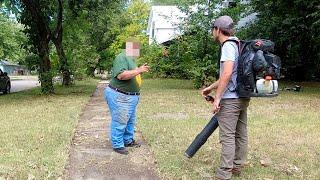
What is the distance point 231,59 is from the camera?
182 inches

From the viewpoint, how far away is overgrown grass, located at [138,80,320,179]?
17.6 feet

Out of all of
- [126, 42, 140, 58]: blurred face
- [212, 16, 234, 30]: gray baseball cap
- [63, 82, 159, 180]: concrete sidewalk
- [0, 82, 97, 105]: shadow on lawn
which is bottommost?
[0, 82, 97, 105]: shadow on lawn

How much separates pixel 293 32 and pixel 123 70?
1824 cm

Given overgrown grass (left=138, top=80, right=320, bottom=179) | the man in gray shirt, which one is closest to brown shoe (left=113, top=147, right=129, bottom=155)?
overgrown grass (left=138, top=80, right=320, bottom=179)

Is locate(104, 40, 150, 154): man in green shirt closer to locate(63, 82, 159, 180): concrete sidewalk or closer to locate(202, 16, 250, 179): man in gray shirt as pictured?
locate(63, 82, 159, 180): concrete sidewalk

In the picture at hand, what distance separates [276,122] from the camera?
356 inches

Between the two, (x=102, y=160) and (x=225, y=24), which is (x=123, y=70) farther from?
(x=225, y=24)

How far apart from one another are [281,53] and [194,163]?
21.8 meters

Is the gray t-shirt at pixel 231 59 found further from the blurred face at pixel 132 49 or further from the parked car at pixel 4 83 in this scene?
the parked car at pixel 4 83

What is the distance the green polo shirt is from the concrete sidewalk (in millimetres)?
1000

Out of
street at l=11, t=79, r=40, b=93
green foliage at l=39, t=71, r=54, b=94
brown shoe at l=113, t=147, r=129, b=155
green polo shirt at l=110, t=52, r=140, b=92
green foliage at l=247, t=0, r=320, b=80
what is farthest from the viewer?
street at l=11, t=79, r=40, b=93

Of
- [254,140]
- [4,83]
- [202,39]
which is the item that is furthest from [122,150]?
[4,83]

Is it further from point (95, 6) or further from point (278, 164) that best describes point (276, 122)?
point (95, 6)

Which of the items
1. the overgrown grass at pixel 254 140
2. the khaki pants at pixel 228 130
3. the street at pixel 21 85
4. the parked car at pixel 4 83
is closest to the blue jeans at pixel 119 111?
the overgrown grass at pixel 254 140
